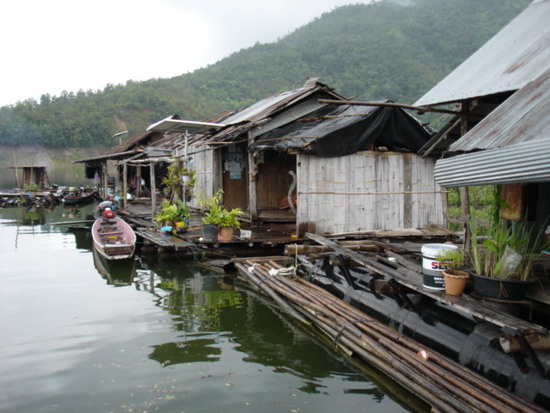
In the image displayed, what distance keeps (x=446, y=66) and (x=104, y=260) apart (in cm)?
5648

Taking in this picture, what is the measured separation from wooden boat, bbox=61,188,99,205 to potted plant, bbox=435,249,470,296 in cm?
3075

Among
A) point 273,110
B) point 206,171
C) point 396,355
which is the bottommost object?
point 396,355

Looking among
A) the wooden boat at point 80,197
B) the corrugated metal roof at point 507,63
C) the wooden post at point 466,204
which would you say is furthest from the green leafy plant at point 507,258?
the wooden boat at point 80,197

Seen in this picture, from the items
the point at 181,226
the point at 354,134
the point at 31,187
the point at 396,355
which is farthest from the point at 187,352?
the point at 31,187

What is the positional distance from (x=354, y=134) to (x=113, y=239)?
23.7ft

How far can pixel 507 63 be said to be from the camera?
6082mm

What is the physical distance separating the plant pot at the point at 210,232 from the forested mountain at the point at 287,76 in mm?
37683

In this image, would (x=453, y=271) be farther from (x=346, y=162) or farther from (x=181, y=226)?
(x=181, y=226)

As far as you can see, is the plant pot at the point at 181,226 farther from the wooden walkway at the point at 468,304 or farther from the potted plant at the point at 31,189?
the potted plant at the point at 31,189

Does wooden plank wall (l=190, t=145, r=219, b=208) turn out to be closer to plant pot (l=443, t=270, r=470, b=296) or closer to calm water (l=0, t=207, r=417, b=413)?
Answer: calm water (l=0, t=207, r=417, b=413)

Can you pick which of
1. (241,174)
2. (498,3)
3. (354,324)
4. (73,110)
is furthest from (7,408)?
(498,3)

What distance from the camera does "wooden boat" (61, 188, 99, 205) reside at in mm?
31094

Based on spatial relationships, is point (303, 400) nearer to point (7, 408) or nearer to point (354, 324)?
point (354, 324)

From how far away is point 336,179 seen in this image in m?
11.2
